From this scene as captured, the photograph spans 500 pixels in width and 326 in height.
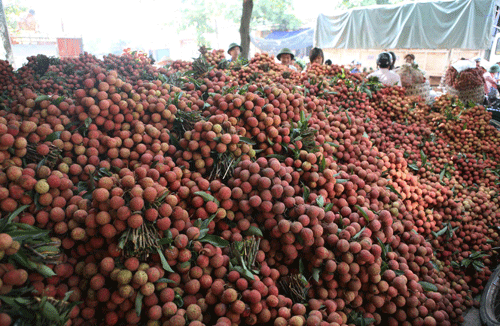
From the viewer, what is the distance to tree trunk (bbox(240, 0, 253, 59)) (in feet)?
16.9

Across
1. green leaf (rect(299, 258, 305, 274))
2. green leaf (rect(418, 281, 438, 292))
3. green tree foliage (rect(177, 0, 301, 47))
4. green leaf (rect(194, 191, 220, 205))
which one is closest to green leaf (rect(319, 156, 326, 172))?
green leaf (rect(299, 258, 305, 274))

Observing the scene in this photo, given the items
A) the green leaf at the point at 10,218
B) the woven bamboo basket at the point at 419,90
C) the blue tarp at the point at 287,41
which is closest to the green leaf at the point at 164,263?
the green leaf at the point at 10,218

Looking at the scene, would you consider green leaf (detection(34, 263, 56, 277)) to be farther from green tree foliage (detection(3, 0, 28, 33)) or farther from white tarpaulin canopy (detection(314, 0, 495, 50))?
green tree foliage (detection(3, 0, 28, 33))

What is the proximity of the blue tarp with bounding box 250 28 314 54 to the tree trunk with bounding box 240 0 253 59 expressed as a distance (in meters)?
12.4

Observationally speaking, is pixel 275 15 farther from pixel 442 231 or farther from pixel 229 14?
pixel 442 231

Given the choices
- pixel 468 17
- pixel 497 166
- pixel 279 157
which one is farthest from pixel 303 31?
pixel 279 157

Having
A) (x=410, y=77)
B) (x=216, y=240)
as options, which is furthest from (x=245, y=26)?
(x=216, y=240)

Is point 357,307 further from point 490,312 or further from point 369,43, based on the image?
point 369,43

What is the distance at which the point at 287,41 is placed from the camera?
1700 centimetres

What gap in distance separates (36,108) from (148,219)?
3.27ft

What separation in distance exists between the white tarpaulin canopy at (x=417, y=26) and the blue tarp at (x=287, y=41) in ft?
25.7

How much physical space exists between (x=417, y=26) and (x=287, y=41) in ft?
34.2

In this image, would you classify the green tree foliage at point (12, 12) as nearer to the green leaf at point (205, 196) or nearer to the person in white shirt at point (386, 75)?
the person in white shirt at point (386, 75)

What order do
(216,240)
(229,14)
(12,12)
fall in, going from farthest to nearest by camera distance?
(229,14) < (12,12) < (216,240)
